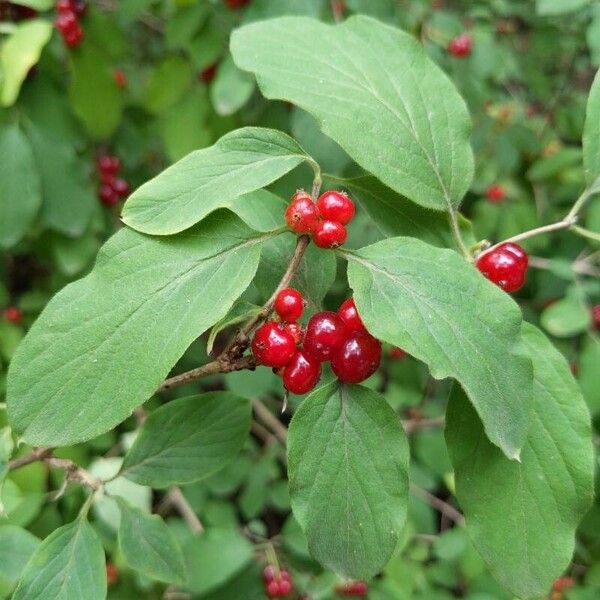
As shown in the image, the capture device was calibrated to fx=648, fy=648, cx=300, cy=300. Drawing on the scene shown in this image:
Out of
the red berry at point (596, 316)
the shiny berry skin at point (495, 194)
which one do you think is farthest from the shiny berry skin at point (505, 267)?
the shiny berry skin at point (495, 194)

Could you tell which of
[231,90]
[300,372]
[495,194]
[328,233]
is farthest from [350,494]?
[495,194]

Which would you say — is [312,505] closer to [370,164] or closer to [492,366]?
[492,366]

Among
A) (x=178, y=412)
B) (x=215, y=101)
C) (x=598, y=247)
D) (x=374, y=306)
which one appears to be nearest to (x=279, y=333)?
(x=374, y=306)

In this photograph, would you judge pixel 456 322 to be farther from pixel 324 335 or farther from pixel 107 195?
pixel 107 195

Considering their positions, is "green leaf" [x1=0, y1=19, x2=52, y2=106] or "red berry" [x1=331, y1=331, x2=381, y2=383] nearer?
"red berry" [x1=331, y1=331, x2=381, y2=383]

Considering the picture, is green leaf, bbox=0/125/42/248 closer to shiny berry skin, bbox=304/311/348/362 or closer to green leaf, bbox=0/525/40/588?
green leaf, bbox=0/525/40/588

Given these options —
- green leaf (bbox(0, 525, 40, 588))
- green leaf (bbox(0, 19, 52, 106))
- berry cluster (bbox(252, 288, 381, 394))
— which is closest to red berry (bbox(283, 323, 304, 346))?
berry cluster (bbox(252, 288, 381, 394))
